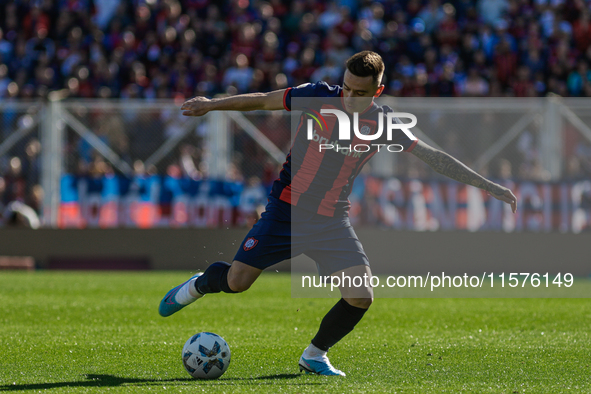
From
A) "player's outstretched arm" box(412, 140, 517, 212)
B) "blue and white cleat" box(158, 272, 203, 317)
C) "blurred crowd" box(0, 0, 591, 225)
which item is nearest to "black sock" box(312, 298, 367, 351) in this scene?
"blue and white cleat" box(158, 272, 203, 317)

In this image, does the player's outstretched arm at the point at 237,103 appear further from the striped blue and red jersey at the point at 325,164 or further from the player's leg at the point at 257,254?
the player's leg at the point at 257,254

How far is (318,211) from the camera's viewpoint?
5488 mm

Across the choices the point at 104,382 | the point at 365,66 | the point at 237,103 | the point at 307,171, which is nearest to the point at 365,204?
the point at 307,171

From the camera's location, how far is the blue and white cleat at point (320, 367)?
5359 mm

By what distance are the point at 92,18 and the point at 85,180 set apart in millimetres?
5669

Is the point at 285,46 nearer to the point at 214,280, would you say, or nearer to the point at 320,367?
the point at 214,280

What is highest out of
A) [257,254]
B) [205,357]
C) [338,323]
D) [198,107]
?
[198,107]

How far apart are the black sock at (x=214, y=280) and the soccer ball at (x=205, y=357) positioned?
Result: 398 mm

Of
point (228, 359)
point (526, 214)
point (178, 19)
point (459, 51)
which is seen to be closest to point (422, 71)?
point (459, 51)

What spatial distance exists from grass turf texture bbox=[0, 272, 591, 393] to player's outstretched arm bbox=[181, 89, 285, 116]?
177cm

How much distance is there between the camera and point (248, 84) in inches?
616

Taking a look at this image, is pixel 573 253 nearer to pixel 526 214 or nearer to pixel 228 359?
pixel 526 214

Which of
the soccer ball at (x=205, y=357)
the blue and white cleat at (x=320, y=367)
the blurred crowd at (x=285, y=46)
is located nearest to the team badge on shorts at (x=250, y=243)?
the soccer ball at (x=205, y=357)

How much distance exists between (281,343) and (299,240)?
1507 millimetres
